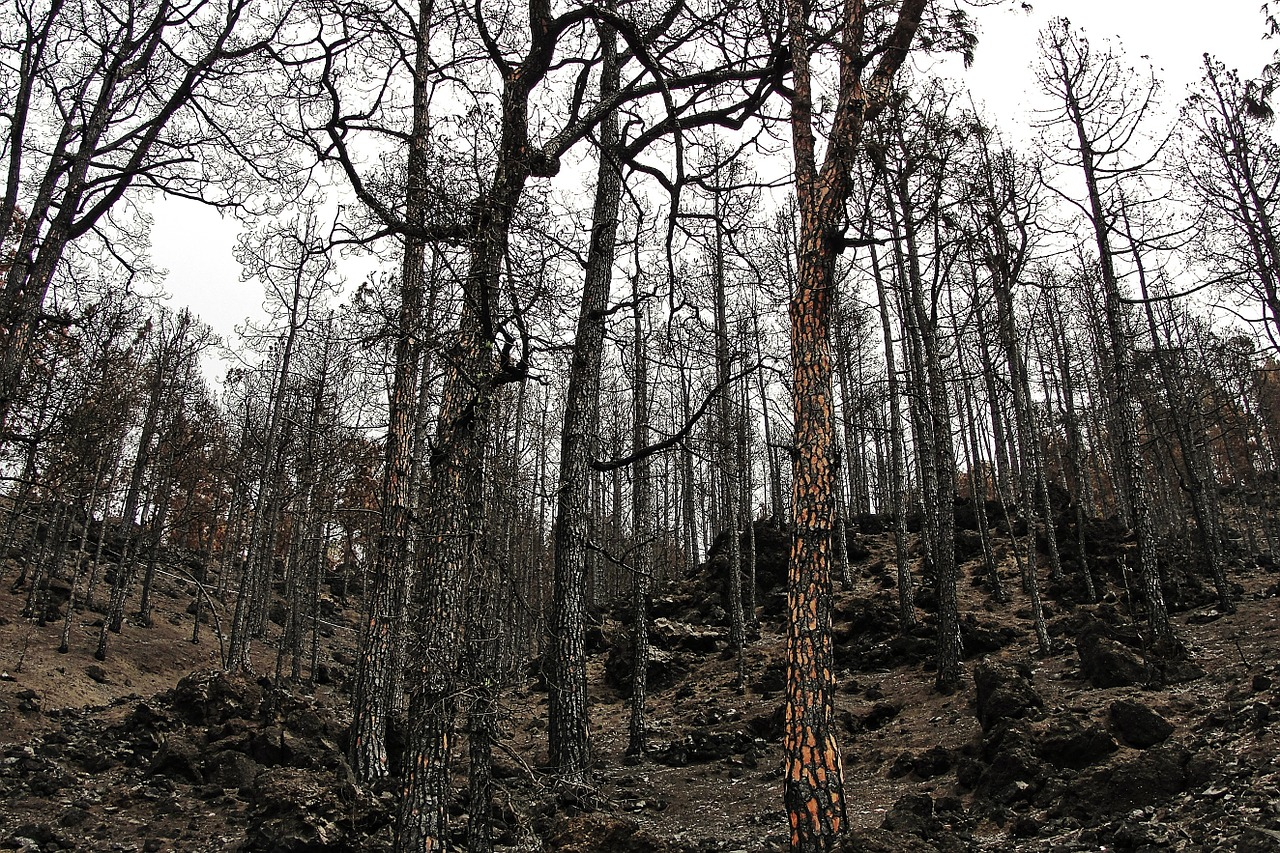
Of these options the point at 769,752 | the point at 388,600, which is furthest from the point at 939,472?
the point at 388,600

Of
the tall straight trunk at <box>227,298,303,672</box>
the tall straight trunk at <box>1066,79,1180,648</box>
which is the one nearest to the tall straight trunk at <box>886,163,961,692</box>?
the tall straight trunk at <box>1066,79,1180,648</box>

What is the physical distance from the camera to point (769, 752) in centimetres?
1247

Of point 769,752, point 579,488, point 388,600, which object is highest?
point 579,488

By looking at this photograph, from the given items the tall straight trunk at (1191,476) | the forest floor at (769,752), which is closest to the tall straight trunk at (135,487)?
the forest floor at (769,752)

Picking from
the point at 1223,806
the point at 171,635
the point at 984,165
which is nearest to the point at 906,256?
the point at 984,165

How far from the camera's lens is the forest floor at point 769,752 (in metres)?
6.88

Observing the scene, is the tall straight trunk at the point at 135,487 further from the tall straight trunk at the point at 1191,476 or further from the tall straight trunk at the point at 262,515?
the tall straight trunk at the point at 1191,476

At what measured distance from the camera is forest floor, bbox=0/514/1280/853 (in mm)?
6883

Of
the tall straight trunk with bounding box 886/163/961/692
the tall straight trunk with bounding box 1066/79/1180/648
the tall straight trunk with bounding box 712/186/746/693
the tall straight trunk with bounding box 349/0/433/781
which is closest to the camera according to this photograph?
the tall straight trunk with bounding box 349/0/433/781

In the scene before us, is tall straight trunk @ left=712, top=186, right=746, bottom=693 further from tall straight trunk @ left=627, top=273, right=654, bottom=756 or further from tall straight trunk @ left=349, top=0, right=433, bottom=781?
tall straight trunk @ left=349, top=0, right=433, bottom=781

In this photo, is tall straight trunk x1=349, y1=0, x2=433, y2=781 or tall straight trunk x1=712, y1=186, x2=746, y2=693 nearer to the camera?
tall straight trunk x1=349, y1=0, x2=433, y2=781

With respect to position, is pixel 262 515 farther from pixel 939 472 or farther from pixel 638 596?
pixel 939 472

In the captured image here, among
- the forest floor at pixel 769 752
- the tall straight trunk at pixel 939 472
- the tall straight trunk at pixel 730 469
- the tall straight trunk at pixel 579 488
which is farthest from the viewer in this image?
the tall straight trunk at pixel 730 469

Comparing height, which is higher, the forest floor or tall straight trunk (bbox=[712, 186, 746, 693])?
tall straight trunk (bbox=[712, 186, 746, 693])
